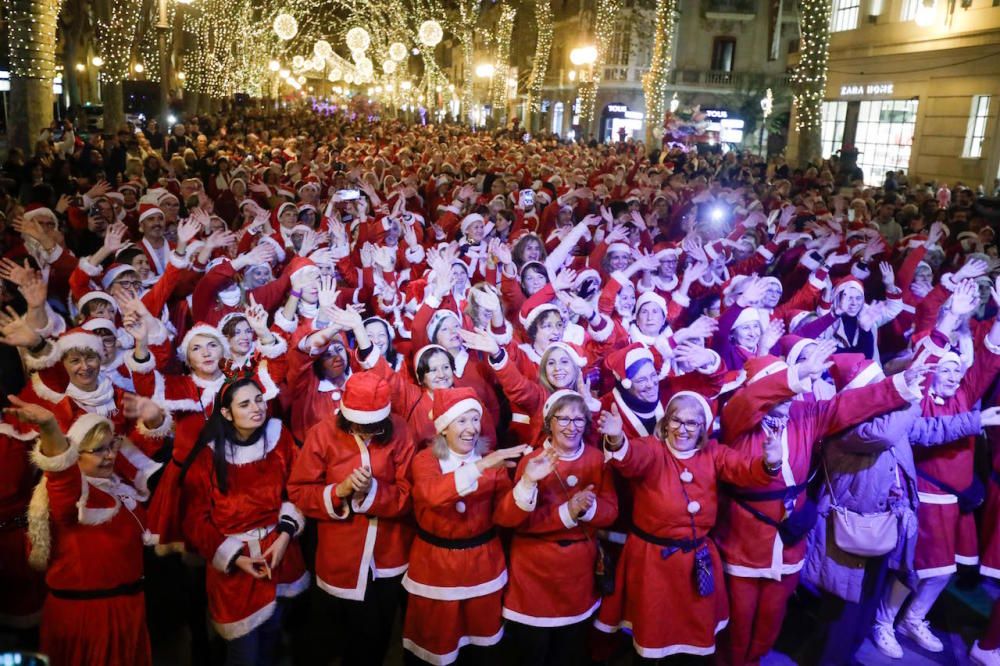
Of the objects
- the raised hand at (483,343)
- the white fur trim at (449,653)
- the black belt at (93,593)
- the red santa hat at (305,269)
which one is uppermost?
the red santa hat at (305,269)

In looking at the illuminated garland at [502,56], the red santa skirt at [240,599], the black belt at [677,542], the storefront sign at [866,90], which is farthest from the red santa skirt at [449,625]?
the illuminated garland at [502,56]

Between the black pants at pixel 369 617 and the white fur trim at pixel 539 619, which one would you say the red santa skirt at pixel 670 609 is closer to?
the white fur trim at pixel 539 619

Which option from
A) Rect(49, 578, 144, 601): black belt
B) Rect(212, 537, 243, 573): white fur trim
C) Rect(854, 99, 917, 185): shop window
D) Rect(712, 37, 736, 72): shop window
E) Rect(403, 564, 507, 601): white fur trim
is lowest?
Rect(403, 564, 507, 601): white fur trim

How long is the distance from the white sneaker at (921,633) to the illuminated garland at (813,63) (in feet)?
49.9

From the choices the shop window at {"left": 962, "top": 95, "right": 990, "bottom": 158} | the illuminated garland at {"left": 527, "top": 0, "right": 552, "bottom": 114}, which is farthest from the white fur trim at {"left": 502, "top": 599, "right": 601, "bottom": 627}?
the illuminated garland at {"left": 527, "top": 0, "right": 552, "bottom": 114}

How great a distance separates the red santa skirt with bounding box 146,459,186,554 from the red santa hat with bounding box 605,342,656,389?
2.55 meters

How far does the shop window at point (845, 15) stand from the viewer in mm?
24844

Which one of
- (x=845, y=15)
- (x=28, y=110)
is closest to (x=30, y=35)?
(x=28, y=110)

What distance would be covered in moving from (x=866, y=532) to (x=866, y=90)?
24.2 m

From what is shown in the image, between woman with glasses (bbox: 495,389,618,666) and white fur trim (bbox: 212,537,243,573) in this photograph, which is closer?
white fur trim (bbox: 212,537,243,573)

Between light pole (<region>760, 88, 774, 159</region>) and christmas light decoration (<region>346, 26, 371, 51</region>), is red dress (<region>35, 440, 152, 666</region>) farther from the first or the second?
light pole (<region>760, 88, 774, 159</region>)

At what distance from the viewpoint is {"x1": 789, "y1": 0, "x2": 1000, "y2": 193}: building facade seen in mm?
19094

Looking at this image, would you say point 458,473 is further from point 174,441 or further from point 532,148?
point 532,148

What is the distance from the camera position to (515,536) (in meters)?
3.89
